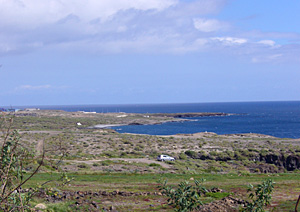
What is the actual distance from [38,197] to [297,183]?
1744cm

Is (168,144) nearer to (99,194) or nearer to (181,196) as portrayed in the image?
(99,194)

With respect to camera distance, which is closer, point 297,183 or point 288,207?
point 288,207

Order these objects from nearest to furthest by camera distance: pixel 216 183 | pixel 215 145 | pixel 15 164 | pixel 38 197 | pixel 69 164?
pixel 15 164, pixel 38 197, pixel 216 183, pixel 69 164, pixel 215 145

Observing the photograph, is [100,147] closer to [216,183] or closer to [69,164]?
[69,164]

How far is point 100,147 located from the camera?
51.6 m

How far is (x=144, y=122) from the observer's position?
15050 cm

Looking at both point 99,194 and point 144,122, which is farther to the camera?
point 144,122

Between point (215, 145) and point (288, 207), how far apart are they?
137ft

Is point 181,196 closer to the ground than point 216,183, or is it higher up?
higher up

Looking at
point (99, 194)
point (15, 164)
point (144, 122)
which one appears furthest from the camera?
point (144, 122)

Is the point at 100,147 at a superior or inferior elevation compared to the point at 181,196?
inferior

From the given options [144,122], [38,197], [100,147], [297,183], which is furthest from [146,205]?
[144,122]

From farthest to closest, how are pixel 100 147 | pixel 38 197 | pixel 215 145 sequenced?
1. pixel 215 145
2. pixel 100 147
3. pixel 38 197

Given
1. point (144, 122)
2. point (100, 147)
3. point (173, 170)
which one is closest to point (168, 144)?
point (100, 147)
